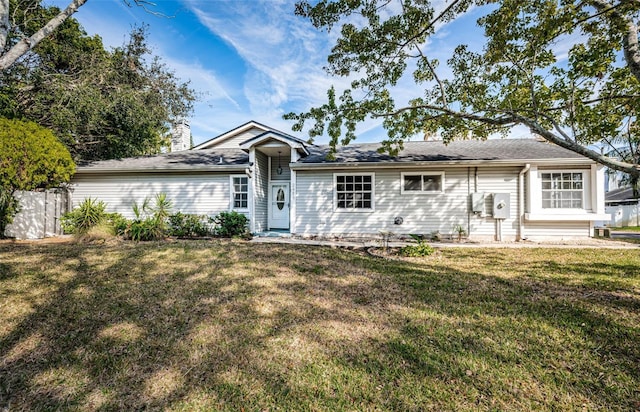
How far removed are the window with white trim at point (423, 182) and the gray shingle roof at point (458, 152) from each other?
1.95ft

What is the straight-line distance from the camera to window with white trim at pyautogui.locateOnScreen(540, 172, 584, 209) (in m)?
9.48

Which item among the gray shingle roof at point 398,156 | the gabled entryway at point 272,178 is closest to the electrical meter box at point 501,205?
the gray shingle roof at point 398,156

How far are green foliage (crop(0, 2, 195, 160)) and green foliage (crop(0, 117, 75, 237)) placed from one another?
4213 millimetres

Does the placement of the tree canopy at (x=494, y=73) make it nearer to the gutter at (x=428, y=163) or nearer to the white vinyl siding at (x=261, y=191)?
the gutter at (x=428, y=163)

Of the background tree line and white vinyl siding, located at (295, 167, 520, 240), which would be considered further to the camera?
white vinyl siding, located at (295, 167, 520, 240)

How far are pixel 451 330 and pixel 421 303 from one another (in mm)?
804

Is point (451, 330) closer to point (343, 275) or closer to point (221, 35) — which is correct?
point (343, 275)

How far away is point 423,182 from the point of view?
10188 millimetres

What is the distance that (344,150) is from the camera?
489 inches

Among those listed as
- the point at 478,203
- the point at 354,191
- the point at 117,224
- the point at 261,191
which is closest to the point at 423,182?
the point at 478,203

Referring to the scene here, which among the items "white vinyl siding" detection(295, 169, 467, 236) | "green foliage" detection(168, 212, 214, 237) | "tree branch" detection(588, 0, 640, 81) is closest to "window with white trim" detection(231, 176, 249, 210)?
"green foliage" detection(168, 212, 214, 237)

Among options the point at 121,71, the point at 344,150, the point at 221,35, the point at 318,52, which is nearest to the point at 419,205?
the point at 344,150

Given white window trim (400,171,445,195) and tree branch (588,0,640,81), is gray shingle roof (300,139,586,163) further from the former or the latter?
tree branch (588,0,640,81)

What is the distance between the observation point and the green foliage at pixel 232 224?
32.7 feet
